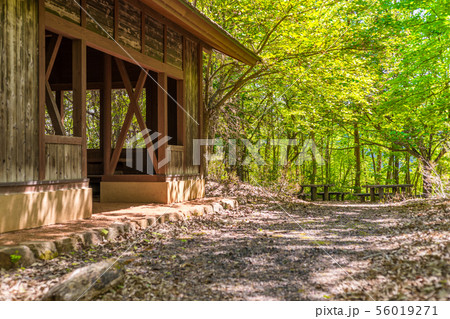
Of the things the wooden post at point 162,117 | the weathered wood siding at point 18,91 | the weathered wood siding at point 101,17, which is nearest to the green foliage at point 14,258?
the weathered wood siding at point 18,91

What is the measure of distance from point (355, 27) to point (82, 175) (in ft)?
30.9

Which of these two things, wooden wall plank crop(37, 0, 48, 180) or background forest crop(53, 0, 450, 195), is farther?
background forest crop(53, 0, 450, 195)

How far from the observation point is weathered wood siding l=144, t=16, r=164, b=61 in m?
8.46

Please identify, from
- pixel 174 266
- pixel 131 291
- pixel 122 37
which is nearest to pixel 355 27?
pixel 122 37

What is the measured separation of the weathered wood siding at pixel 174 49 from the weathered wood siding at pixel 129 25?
1.25 m

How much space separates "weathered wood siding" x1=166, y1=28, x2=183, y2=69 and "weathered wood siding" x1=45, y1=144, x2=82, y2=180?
13.0 feet

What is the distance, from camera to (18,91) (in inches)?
202

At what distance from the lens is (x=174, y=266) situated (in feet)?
14.8

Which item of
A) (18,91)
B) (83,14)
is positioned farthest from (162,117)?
(18,91)

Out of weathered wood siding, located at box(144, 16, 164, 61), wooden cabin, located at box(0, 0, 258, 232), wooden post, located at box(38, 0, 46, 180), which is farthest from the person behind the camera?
A: weathered wood siding, located at box(144, 16, 164, 61)

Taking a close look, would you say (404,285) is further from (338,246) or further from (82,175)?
(82,175)

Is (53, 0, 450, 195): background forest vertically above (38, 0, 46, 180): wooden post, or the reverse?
(53, 0, 450, 195): background forest

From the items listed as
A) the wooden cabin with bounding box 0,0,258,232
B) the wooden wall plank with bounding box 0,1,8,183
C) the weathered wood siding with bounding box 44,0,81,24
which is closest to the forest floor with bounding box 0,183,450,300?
the wooden cabin with bounding box 0,0,258,232

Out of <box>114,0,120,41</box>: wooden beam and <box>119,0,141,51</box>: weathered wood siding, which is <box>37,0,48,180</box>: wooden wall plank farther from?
<box>119,0,141,51</box>: weathered wood siding
